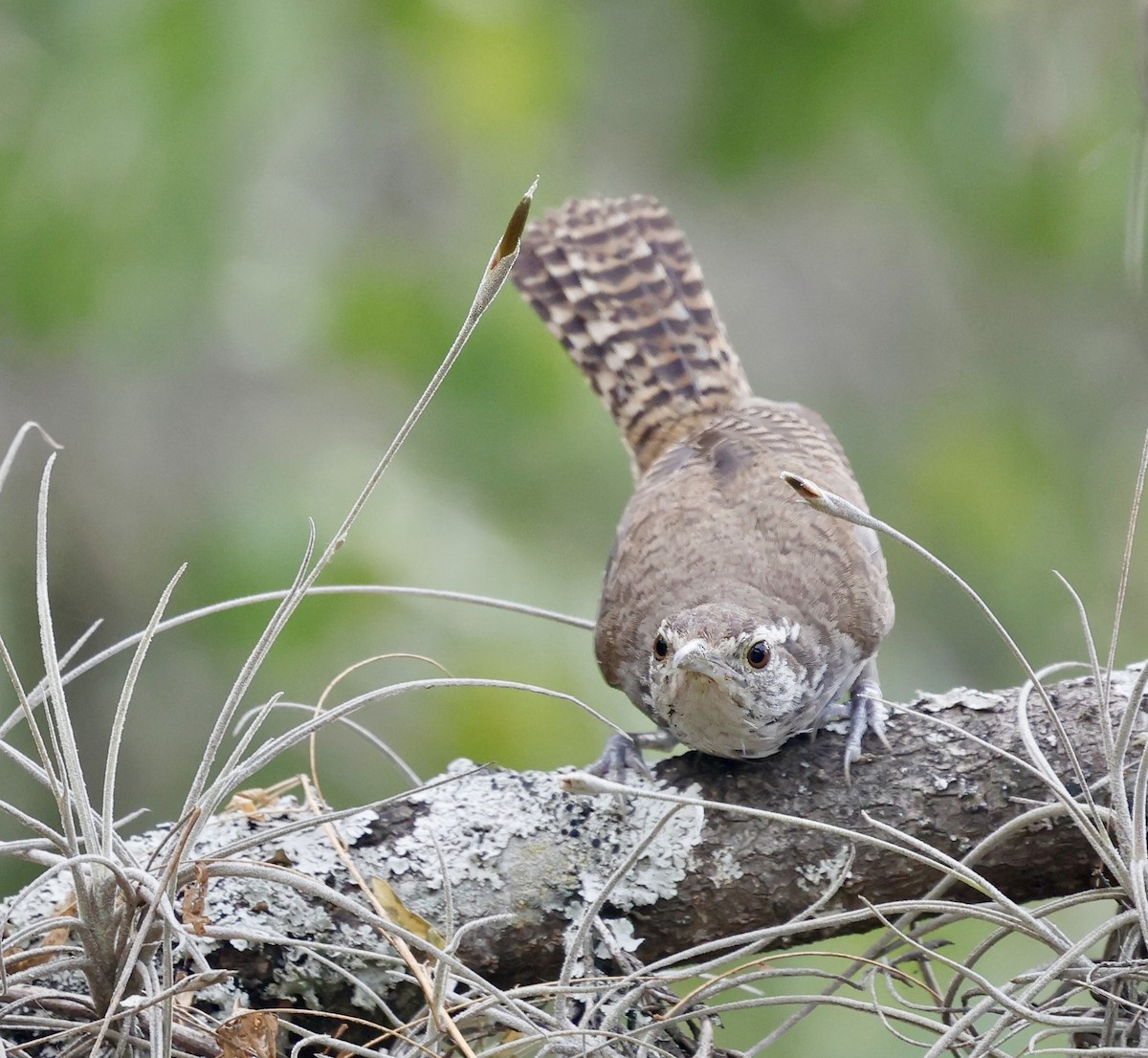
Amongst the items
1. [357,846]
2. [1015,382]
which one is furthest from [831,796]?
[1015,382]

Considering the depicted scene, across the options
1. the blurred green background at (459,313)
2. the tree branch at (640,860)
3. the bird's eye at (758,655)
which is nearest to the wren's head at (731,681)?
the bird's eye at (758,655)

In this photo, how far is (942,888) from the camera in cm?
222

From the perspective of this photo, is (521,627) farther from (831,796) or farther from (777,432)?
(831,796)

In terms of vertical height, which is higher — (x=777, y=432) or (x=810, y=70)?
(x=810, y=70)

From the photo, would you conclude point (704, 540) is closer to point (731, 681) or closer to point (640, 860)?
point (731, 681)

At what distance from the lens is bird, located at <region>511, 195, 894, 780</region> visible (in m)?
2.93

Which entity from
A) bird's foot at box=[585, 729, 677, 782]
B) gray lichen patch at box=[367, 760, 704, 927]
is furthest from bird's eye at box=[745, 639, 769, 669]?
gray lichen patch at box=[367, 760, 704, 927]

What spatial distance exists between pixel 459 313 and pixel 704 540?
2.38 m

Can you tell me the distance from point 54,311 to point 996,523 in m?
4.28

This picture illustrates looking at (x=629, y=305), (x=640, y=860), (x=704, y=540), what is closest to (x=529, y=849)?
(x=640, y=860)

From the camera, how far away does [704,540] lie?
340cm

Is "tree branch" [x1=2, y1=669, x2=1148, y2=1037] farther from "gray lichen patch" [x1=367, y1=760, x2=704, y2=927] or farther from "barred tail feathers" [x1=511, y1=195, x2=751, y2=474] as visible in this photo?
"barred tail feathers" [x1=511, y1=195, x2=751, y2=474]

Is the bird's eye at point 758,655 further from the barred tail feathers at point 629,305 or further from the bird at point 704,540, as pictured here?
the barred tail feathers at point 629,305

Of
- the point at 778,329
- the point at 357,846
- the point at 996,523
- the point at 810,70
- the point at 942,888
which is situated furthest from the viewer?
the point at 778,329
